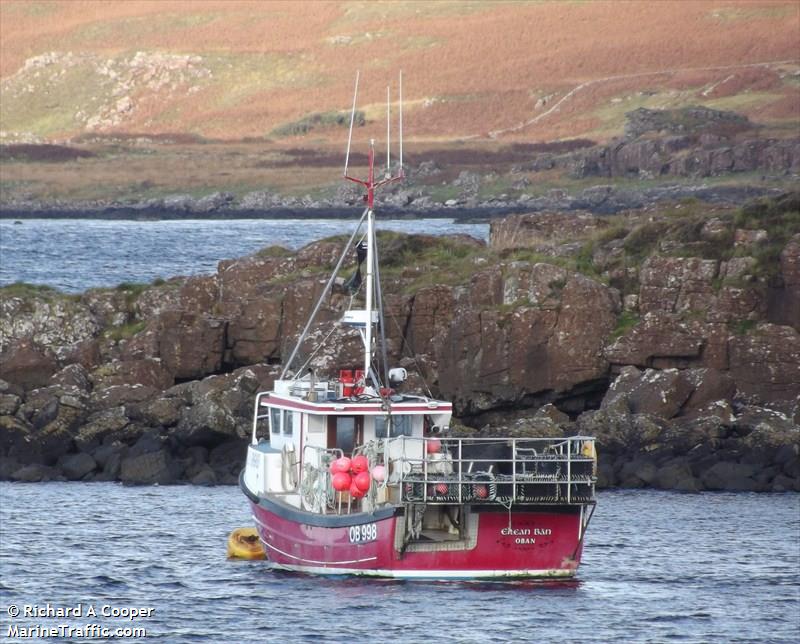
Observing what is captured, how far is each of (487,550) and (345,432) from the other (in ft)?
12.0

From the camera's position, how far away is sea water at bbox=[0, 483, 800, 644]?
98.2 ft

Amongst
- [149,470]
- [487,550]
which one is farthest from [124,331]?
[487,550]

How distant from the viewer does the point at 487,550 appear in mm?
32344

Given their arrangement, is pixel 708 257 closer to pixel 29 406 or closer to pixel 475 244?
pixel 475 244

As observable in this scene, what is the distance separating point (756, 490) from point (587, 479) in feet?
41.6

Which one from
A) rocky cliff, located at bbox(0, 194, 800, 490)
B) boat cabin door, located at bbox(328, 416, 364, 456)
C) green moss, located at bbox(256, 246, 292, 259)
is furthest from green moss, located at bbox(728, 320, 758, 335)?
boat cabin door, located at bbox(328, 416, 364, 456)

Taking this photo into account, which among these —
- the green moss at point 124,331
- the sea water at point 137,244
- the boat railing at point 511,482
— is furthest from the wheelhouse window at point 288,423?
the sea water at point 137,244

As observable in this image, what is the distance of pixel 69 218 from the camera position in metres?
195

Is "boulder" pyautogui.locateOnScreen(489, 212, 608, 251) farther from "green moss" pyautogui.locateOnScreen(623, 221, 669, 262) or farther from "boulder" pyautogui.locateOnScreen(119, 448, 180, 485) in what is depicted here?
"boulder" pyautogui.locateOnScreen(119, 448, 180, 485)

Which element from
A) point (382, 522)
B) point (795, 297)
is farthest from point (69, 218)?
point (382, 522)

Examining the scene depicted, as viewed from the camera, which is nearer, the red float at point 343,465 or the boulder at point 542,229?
the red float at point 343,465

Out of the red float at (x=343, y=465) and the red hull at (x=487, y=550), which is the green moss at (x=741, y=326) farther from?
the red float at (x=343, y=465)

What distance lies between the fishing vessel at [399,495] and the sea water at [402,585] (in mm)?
441

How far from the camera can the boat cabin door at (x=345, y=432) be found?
3428cm
